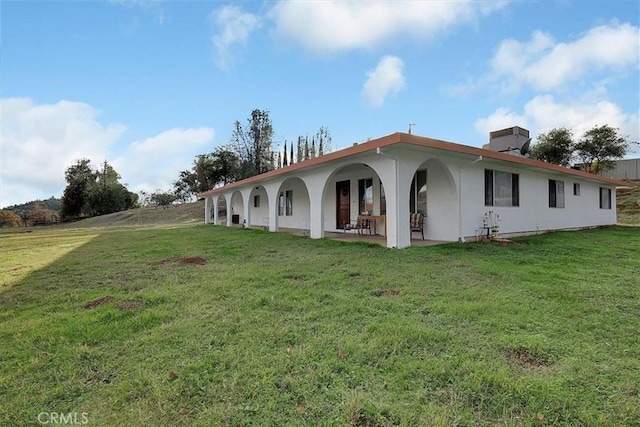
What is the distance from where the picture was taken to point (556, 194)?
12.9 m

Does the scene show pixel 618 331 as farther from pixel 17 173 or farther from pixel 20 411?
pixel 17 173

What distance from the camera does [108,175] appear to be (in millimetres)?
44281

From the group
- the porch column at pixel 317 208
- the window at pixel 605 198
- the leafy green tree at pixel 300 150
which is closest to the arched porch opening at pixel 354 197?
the porch column at pixel 317 208

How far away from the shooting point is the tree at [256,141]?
35094mm

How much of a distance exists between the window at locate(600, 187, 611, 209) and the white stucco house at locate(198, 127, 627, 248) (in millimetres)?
618

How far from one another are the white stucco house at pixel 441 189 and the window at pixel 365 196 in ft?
0.12

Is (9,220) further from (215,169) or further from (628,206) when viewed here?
(628,206)

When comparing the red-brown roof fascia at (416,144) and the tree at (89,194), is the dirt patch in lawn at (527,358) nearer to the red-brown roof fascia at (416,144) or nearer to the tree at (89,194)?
the red-brown roof fascia at (416,144)

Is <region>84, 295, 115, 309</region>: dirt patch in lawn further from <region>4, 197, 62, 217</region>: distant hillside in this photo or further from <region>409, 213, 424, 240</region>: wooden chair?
<region>4, 197, 62, 217</region>: distant hillside

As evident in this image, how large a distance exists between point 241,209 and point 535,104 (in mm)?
17956

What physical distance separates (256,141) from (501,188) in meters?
28.5

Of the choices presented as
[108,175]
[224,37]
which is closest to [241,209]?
[224,37]

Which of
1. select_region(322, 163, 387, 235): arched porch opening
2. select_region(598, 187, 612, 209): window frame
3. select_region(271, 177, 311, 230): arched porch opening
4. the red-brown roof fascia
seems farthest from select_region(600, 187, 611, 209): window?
select_region(271, 177, 311, 230): arched porch opening

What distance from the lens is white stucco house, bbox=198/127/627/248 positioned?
8.03 m
